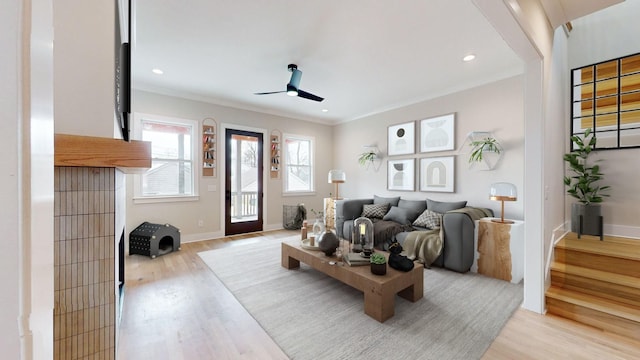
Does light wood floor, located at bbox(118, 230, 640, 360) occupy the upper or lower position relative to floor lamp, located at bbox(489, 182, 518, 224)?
lower

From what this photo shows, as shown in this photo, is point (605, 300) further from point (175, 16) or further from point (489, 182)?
point (175, 16)

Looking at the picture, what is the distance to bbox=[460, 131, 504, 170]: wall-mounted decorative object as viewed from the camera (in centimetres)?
370

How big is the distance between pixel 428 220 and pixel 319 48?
110 inches

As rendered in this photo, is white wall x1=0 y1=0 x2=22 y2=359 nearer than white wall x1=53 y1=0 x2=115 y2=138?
Yes

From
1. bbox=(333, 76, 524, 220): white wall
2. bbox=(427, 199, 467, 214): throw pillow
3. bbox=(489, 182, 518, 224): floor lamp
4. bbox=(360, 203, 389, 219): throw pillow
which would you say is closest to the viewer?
bbox=(489, 182, 518, 224): floor lamp

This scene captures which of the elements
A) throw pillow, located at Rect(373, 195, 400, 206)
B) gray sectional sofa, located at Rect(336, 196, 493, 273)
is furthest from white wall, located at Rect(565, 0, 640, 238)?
throw pillow, located at Rect(373, 195, 400, 206)

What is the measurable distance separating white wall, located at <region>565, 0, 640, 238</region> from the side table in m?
0.89

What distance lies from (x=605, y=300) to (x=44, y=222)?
3410mm

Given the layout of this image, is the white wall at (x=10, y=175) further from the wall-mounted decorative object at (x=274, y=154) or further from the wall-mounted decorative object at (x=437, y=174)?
the wall-mounted decorative object at (x=274, y=154)

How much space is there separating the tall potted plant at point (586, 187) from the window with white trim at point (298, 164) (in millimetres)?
4582

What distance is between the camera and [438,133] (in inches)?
173


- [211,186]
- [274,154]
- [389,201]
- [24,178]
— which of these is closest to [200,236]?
[211,186]

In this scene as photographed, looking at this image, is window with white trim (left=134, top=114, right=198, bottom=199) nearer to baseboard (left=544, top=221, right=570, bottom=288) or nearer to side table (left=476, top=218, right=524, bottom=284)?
side table (left=476, top=218, right=524, bottom=284)

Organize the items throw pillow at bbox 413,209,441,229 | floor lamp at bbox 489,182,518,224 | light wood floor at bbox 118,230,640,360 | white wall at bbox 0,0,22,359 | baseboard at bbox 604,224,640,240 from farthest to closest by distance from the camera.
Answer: throw pillow at bbox 413,209,441,229
floor lamp at bbox 489,182,518,224
baseboard at bbox 604,224,640,240
light wood floor at bbox 118,230,640,360
white wall at bbox 0,0,22,359
